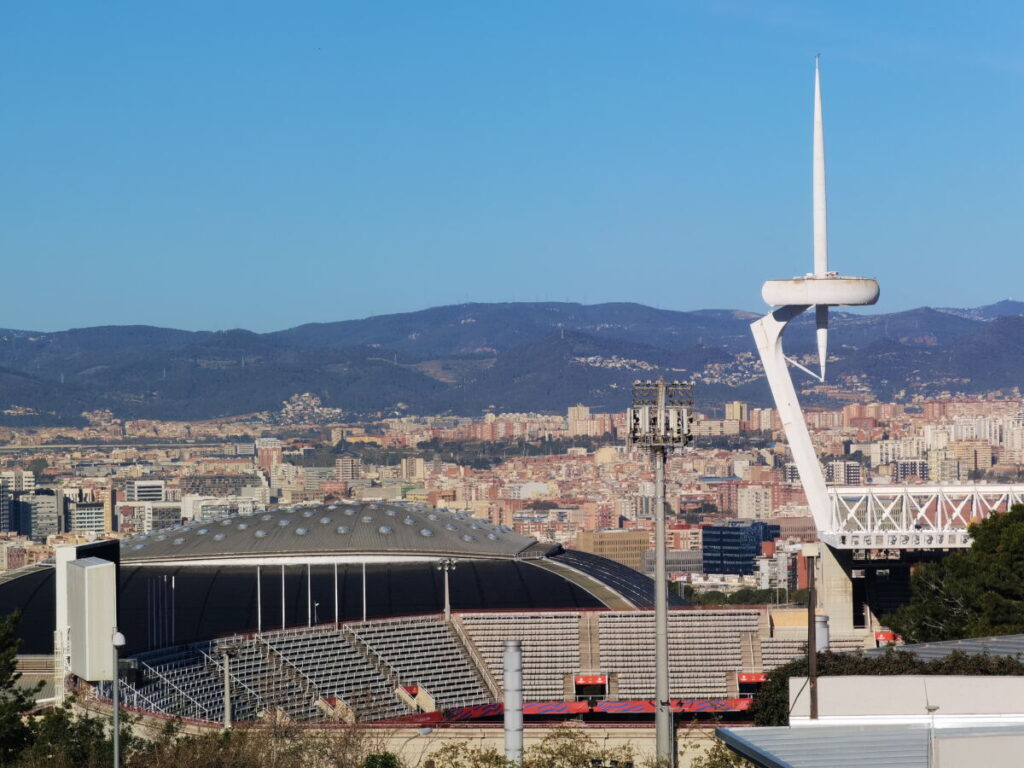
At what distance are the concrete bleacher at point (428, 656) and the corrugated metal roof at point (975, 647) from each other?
28.8m

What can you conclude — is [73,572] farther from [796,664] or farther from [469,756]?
[796,664]

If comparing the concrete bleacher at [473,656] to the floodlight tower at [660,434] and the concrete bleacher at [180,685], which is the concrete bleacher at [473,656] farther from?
→ the floodlight tower at [660,434]

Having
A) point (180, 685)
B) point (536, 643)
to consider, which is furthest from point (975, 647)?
point (536, 643)

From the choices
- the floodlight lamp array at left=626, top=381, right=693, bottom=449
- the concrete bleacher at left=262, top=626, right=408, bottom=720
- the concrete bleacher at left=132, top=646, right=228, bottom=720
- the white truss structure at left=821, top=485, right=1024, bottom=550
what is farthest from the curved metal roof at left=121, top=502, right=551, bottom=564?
the floodlight lamp array at left=626, top=381, right=693, bottom=449

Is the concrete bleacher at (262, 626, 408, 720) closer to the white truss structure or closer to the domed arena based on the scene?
the domed arena

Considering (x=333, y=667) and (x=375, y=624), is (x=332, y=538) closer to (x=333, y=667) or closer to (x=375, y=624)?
(x=375, y=624)

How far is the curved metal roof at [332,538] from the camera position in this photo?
292 ft

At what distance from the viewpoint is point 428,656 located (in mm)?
71562

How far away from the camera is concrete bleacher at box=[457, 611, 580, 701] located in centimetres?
7075

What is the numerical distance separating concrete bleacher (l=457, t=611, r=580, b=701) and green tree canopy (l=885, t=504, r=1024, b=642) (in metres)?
12.2

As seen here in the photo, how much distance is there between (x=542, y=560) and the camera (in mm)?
90312

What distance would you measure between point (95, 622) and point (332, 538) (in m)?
56.0

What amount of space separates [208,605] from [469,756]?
4214 cm

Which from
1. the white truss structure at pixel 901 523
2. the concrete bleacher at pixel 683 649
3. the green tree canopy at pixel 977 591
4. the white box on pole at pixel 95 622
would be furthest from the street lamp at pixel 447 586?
the white box on pole at pixel 95 622
